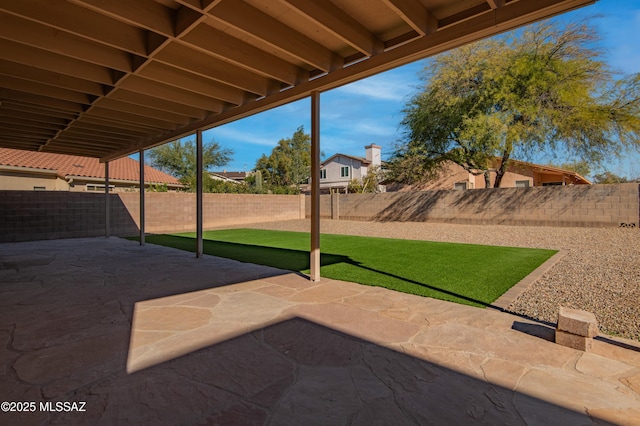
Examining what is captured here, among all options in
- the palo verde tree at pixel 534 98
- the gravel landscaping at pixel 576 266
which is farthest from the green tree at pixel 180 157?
the palo verde tree at pixel 534 98

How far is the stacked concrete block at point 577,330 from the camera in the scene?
96.6 inches

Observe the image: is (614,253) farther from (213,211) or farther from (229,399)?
(213,211)

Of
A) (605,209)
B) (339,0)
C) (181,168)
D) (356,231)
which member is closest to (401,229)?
(356,231)

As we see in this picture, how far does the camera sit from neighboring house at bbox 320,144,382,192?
28906 mm

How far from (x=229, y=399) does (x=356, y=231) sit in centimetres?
1128

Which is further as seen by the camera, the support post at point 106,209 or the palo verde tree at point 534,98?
the palo verde tree at point 534,98

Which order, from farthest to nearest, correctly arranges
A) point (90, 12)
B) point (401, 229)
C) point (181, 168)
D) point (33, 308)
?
point (181, 168), point (401, 229), point (33, 308), point (90, 12)

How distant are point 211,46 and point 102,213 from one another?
10.6m

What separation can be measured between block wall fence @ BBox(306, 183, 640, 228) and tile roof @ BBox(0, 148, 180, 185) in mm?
→ 13308

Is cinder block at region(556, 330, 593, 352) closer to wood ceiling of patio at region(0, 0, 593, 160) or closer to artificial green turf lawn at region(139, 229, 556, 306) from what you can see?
artificial green turf lawn at region(139, 229, 556, 306)

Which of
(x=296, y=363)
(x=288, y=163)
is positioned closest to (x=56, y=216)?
(x=296, y=363)

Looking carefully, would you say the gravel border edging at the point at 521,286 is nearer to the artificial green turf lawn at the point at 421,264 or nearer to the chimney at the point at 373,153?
the artificial green turf lawn at the point at 421,264

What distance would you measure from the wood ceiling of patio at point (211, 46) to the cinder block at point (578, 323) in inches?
97.9

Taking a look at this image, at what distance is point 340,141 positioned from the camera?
34.0 m
